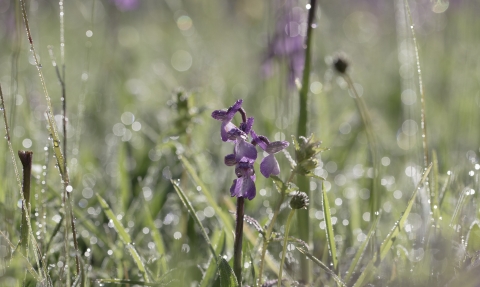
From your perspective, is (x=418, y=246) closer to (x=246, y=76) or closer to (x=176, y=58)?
(x=246, y=76)

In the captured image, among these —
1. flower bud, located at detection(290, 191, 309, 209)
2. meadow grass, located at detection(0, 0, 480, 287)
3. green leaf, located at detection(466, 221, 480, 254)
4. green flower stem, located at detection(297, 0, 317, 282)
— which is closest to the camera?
flower bud, located at detection(290, 191, 309, 209)

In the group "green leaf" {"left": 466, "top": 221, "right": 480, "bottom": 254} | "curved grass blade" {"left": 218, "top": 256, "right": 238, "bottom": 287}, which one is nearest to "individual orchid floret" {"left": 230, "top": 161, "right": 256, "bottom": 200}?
"curved grass blade" {"left": 218, "top": 256, "right": 238, "bottom": 287}

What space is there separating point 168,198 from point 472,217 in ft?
3.02

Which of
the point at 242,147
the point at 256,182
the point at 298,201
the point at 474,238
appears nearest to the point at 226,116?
the point at 242,147

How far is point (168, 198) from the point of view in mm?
1726

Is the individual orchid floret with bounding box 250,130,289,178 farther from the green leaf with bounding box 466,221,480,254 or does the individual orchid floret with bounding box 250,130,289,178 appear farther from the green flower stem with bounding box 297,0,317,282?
the green leaf with bounding box 466,221,480,254

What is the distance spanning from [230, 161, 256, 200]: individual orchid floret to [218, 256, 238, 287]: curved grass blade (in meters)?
0.13

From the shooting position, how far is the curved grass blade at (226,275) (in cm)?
96

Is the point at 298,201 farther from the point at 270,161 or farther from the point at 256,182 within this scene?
the point at 256,182

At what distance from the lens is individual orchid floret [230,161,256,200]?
0.93m

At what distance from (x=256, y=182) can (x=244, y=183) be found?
2.96 feet

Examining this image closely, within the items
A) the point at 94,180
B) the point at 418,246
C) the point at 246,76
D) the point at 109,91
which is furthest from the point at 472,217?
the point at 246,76

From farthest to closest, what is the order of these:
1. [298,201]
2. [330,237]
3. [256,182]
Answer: [256,182], [330,237], [298,201]

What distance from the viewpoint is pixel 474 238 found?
117 cm
